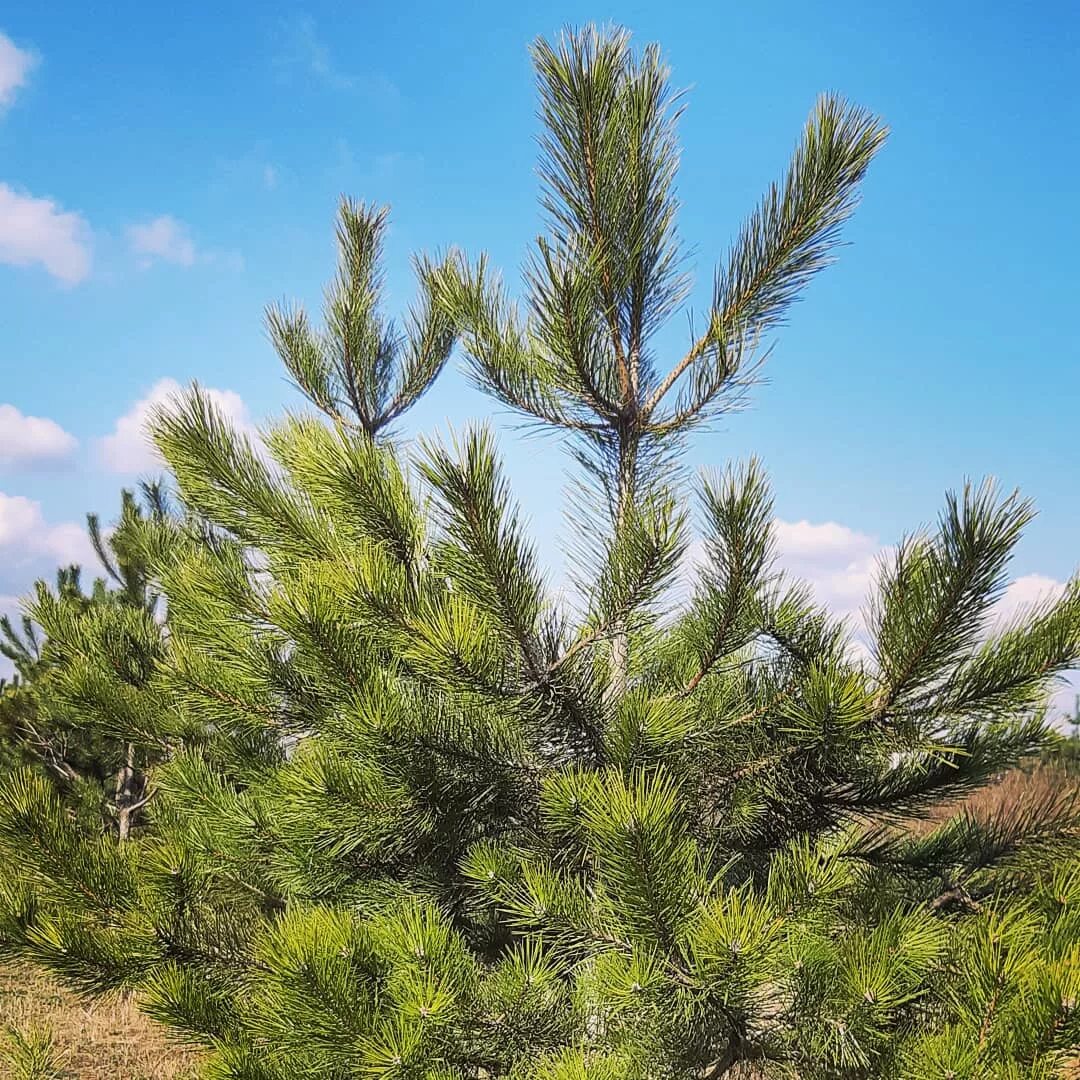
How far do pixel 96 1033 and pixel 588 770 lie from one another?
4.73 meters

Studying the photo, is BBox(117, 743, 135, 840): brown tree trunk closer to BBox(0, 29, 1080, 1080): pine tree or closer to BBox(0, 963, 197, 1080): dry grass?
BBox(0, 963, 197, 1080): dry grass

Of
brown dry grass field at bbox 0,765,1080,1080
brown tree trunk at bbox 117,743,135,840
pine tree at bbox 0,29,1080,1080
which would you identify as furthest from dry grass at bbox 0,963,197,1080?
pine tree at bbox 0,29,1080,1080

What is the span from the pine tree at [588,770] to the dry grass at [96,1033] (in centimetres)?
252

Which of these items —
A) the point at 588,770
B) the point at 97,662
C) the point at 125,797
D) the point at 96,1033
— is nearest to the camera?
the point at 588,770

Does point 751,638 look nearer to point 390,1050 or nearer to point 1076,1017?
point 1076,1017

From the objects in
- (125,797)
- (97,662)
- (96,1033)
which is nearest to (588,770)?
(97,662)

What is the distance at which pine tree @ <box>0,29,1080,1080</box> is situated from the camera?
76.7 inches

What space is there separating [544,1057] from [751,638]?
1.14 m

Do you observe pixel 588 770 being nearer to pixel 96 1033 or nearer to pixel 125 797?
pixel 96 1033

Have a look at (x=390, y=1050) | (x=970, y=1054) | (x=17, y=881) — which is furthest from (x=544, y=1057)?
(x=17, y=881)

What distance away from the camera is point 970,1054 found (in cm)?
176

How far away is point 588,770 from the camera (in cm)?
252

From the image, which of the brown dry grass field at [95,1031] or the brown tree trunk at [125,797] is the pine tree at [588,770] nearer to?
the brown dry grass field at [95,1031]

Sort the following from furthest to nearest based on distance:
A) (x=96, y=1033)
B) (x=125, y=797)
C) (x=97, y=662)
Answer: (x=125, y=797) → (x=96, y=1033) → (x=97, y=662)
